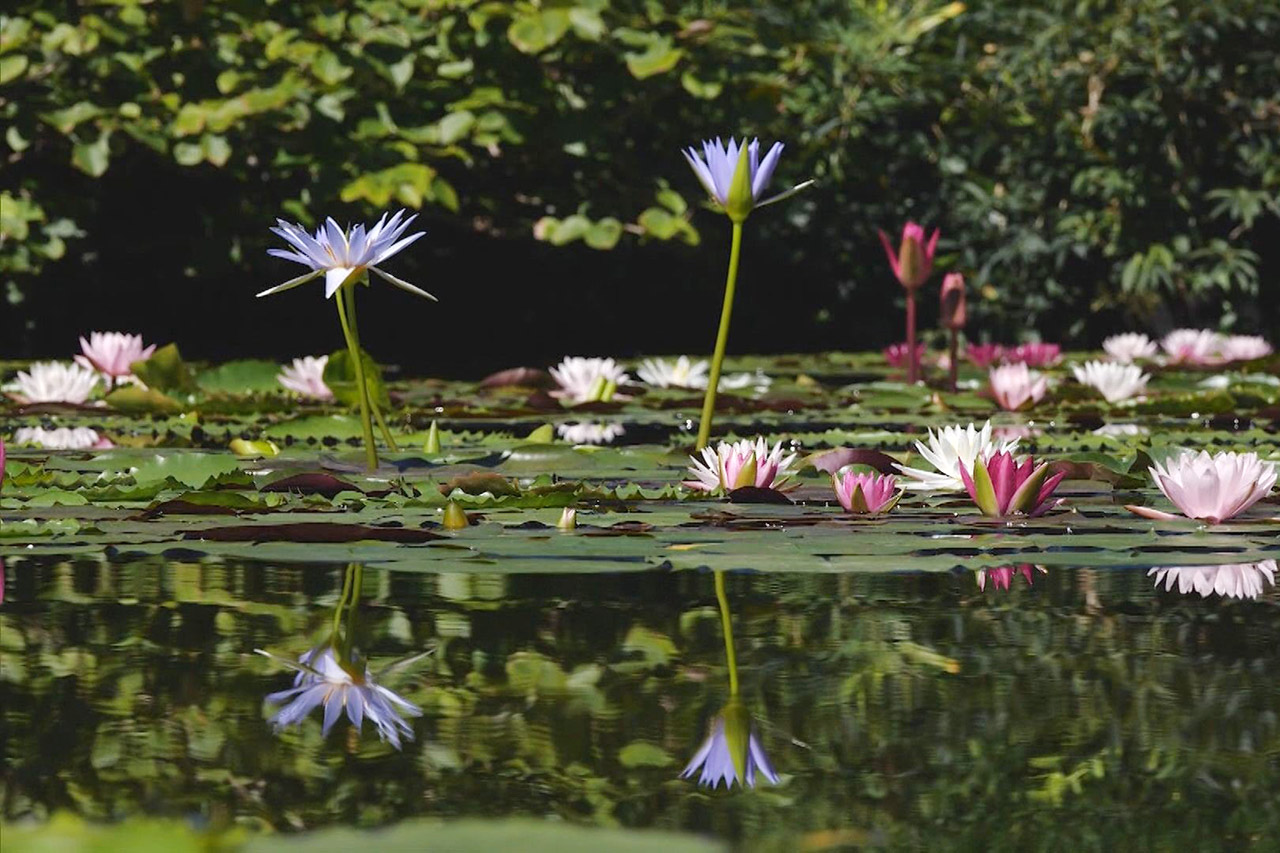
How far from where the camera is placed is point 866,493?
2090 millimetres

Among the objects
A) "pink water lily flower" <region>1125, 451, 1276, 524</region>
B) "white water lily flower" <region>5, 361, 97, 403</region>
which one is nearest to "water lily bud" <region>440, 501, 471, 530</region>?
"pink water lily flower" <region>1125, 451, 1276, 524</region>

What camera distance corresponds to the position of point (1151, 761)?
1.00 meters

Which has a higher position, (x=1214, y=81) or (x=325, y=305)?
(x=1214, y=81)

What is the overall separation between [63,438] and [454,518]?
4.51 feet

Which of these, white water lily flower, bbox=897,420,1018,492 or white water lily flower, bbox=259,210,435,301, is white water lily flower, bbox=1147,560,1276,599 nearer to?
white water lily flower, bbox=897,420,1018,492

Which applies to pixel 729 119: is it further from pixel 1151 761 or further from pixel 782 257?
pixel 1151 761

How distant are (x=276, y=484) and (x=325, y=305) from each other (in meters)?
5.10

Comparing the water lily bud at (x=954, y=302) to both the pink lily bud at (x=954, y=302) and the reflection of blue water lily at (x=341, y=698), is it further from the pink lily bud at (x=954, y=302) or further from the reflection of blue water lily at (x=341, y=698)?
the reflection of blue water lily at (x=341, y=698)

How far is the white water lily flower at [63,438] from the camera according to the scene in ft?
9.66

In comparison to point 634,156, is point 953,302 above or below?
below

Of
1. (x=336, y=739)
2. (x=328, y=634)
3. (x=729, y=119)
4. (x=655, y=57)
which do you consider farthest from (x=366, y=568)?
(x=729, y=119)

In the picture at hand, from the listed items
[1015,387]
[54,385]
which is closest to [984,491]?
[1015,387]

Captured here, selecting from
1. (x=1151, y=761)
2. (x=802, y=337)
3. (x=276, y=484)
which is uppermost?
(x=802, y=337)

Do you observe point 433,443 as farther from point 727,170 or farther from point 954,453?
point 954,453
